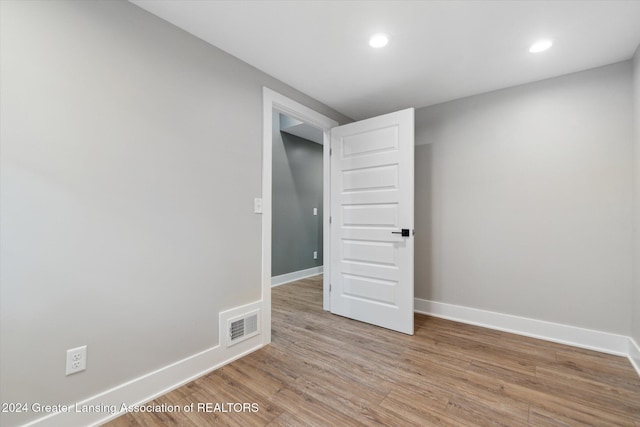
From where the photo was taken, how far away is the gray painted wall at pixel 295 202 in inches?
180

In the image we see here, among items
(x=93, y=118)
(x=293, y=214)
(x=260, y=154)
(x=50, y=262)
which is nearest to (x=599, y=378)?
(x=260, y=154)

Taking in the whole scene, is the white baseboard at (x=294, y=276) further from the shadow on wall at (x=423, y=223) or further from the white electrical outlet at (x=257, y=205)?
the white electrical outlet at (x=257, y=205)

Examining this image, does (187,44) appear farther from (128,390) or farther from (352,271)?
(352,271)

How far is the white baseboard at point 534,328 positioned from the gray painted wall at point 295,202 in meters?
2.36

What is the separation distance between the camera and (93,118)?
1487 mm

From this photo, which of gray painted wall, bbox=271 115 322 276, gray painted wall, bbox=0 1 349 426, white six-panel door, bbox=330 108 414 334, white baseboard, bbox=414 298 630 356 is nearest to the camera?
gray painted wall, bbox=0 1 349 426

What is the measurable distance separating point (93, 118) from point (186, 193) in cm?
63

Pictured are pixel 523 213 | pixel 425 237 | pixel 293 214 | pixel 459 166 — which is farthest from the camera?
pixel 293 214

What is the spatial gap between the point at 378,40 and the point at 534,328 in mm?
2895

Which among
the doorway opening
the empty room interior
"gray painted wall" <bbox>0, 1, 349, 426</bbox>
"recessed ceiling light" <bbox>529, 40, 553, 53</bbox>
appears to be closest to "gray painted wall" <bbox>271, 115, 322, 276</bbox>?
the doorway opening

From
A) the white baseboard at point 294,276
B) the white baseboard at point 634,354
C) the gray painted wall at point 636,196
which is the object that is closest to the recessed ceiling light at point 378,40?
the gray painted wall at point 636,196

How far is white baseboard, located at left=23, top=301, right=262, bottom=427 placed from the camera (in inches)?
55.2

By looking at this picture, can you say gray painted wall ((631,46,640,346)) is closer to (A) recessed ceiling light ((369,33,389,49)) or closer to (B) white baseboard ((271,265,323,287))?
(A) recessed ceiling light ((369,33,389,49))

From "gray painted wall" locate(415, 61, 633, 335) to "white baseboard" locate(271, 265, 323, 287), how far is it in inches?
90.5
